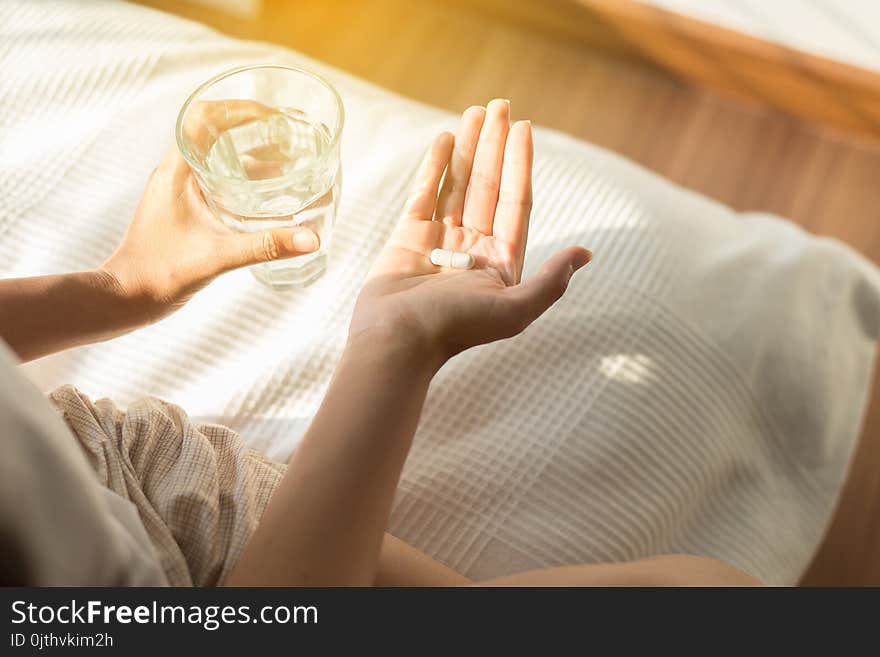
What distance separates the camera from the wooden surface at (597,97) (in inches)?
57.2

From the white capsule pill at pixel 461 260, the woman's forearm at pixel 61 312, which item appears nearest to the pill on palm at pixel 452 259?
the white capsule pill at pixel 461 260

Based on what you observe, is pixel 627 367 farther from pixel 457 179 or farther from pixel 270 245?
pixel 270 245

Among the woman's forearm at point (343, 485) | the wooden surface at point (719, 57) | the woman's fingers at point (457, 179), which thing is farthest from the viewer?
the wooden surface at point (719, 57)

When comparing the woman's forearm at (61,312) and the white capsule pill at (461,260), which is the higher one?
the white capsule pill at (461,260)

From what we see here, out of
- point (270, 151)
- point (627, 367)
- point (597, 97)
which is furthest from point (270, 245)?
point (597, 97)

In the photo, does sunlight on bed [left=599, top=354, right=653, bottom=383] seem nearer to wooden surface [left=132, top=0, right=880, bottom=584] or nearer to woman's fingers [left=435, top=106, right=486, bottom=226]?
woman's fingers [left=435, top=106, right=486, bottom=226]

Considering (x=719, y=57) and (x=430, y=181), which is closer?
(x=430, y=181)

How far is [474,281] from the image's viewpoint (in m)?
0.70

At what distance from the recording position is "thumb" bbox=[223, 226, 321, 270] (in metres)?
0.74

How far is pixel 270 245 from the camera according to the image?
75cm

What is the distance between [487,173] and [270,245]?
0.72 feet

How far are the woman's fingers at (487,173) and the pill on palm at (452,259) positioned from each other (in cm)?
5

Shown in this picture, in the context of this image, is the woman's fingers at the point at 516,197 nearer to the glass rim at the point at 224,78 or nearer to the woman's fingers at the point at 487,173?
the woman's fingers at the point at 487,173
